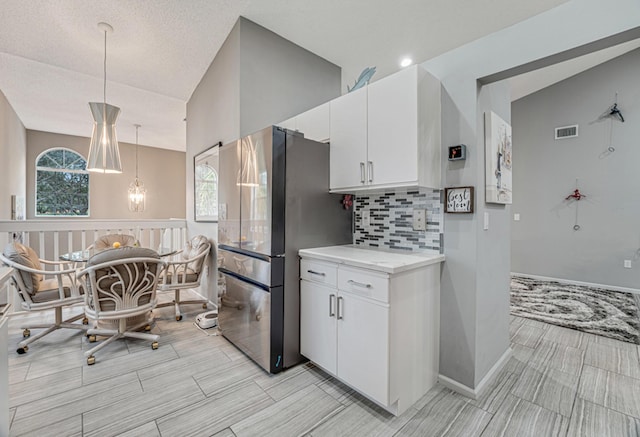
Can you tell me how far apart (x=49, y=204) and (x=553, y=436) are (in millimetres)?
9244

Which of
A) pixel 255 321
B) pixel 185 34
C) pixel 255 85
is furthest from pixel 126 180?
pixel 255 321

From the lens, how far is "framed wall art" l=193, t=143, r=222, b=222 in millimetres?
3621

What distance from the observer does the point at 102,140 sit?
292 cm

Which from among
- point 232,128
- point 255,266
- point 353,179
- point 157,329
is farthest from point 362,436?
point 232,128

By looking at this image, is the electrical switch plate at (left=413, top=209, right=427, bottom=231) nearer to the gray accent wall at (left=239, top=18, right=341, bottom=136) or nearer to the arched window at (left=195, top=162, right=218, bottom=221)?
the gray accent wall at (left=239, top=18, right=341, bottom=136)

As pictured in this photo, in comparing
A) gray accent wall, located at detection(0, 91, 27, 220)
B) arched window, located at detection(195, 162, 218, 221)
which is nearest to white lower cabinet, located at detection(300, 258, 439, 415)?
arched window, located at detection(195, 162, 218, 221)

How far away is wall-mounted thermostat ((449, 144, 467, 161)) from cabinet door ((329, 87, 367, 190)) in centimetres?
59

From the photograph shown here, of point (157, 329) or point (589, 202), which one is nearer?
point (157, 329)

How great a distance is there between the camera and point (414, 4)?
9.05ft

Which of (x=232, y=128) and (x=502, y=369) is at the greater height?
(x=232, y=128)

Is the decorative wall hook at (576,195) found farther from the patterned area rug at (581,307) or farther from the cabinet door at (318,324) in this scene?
the cabinet door at (318,324)

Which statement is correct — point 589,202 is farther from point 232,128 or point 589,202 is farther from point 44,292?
point 44,292

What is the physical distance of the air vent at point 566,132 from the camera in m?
4.97

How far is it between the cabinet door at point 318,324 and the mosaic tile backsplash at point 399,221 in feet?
2.32
